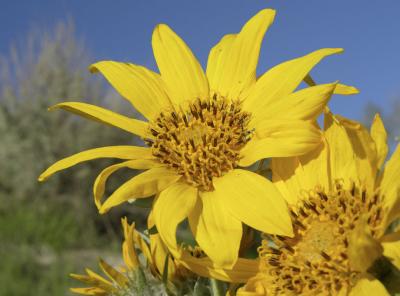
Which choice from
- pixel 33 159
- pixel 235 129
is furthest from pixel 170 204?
pixel 33 159

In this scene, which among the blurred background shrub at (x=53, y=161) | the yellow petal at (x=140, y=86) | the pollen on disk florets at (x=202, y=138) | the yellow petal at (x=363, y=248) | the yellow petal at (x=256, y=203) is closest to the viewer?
the yellow petal at (x=363, y=248)

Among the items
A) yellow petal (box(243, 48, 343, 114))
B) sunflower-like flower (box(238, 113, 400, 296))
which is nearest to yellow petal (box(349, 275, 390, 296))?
sunflower-like flower (box(238, 113, 400, 296))

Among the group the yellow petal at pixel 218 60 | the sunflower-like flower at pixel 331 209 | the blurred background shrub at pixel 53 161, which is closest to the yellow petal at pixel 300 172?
the sunflower-like flower at pixel 331 209

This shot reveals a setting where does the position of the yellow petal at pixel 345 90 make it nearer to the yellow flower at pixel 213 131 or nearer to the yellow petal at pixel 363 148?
the yellow flower at pixel 213 131

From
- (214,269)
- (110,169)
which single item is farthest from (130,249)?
(214,269)

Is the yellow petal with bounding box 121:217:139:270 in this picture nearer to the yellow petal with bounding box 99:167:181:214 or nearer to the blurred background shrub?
the yellow petal with bounding box 99:167:181:214

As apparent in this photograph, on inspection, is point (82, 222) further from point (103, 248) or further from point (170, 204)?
point (170, 204)
